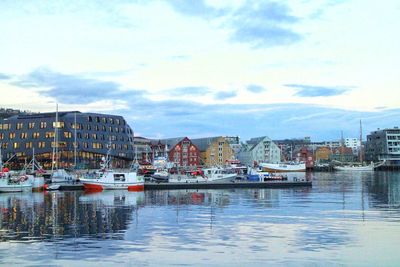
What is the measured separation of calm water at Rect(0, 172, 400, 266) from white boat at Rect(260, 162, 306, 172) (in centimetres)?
13831

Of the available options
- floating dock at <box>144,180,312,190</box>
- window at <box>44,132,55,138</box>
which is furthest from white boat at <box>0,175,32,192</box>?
window at <box>44,132,55,138</box>

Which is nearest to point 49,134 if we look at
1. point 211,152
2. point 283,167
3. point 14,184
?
point 211,152

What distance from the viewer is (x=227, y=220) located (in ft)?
122

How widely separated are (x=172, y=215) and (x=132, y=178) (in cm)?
4155

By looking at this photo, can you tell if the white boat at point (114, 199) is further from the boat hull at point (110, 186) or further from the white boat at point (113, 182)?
the white boat at point (113, 182)

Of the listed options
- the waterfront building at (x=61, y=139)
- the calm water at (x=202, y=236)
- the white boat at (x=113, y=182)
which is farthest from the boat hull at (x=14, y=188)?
the waterfront building at (x=61, y=139)

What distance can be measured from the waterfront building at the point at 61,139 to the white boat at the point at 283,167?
52.7 m

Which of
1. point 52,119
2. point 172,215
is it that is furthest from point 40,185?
point 52,119

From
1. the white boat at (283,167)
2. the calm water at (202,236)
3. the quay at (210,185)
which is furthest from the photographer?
the white boat at (283,167)

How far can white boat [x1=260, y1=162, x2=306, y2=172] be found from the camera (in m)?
184

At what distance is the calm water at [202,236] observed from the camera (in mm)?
23000

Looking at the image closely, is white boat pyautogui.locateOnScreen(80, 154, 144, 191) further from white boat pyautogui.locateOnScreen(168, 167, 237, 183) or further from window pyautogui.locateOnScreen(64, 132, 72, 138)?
window pyautogui.locateOnScreen(64, 132, 72, 138)

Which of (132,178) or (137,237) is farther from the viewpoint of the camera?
(132,178)

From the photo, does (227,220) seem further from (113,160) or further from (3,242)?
(113,160)
